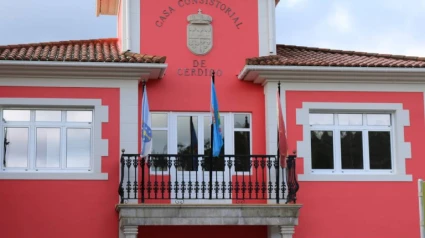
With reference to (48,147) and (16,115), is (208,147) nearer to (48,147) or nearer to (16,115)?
(48,147)

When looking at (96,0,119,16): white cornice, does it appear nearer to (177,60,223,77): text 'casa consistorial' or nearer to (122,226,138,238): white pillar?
(177,60,223,77): text 'casa consistorial'

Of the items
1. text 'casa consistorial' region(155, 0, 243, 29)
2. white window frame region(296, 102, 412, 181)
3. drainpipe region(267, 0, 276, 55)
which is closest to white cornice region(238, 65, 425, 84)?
white window frame region(296, 102, 412, 181)

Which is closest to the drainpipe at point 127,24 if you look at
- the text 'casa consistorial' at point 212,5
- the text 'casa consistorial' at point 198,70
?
the text 'casa consistorial' at point 212,5

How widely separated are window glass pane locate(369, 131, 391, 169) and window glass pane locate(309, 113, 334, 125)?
38.3 inches

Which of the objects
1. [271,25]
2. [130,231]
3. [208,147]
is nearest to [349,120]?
[271,25]

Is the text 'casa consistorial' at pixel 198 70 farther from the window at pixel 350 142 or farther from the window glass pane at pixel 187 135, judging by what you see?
the window at pixel 350 142

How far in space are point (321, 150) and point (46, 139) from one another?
6129mm

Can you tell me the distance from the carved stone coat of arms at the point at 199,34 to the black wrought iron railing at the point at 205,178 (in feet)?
8.41

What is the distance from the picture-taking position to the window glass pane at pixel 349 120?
19.2 m

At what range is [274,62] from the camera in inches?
724

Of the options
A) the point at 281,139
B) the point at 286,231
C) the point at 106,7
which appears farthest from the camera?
the point at 106,7

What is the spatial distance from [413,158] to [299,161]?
8.75ft

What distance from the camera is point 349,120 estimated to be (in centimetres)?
1925

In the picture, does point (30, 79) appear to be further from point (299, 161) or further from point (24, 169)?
point (299, 161)
